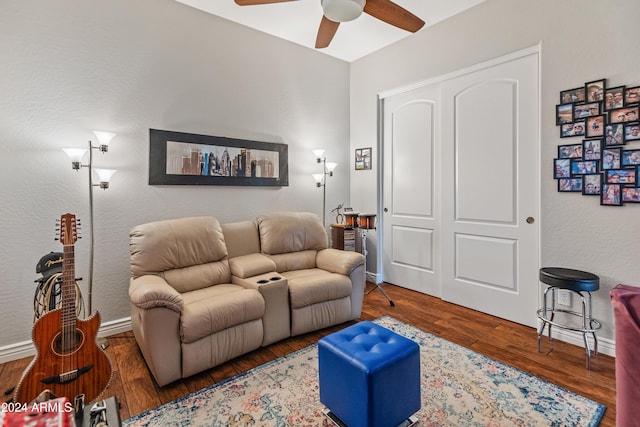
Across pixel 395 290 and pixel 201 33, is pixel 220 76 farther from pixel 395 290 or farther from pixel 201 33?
pixel 395 290

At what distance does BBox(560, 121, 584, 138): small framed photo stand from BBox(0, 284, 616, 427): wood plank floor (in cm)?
167

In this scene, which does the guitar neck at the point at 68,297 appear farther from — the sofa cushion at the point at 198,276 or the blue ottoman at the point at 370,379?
the blue ottoman at the point at 370,379

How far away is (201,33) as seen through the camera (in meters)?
3.15

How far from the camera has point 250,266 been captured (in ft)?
9.16

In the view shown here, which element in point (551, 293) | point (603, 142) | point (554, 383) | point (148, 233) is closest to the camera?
point (554, 383)

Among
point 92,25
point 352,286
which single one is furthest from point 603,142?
point 92,25

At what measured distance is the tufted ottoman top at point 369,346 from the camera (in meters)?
1.53

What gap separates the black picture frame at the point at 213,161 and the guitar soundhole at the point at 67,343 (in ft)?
5.10

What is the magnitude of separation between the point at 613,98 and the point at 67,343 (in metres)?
3.83

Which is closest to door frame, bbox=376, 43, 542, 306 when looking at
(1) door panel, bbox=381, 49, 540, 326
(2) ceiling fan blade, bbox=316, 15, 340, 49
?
(1) door panel, bbox=381, 49, 540, 326

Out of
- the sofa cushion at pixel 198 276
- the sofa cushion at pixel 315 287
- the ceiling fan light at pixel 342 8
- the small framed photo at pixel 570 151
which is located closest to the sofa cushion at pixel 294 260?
the sofa cushion at pixel 315 287

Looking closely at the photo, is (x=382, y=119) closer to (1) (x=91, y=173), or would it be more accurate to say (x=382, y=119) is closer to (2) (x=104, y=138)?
(2) (x=104, y=138)

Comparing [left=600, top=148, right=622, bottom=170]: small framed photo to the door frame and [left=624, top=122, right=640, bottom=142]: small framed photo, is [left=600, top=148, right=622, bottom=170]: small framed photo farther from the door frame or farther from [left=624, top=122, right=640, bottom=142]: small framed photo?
the door frame

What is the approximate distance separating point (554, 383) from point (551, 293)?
3.07 feet
